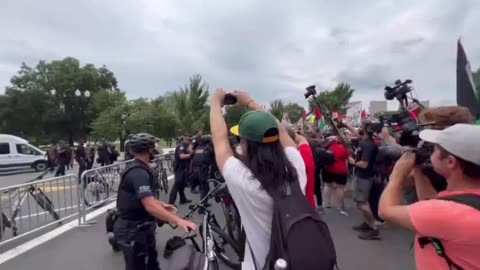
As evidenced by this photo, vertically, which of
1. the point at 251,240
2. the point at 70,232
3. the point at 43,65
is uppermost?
the point at 43,65

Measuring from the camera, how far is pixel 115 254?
5930mm

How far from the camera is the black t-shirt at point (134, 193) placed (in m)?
3.18

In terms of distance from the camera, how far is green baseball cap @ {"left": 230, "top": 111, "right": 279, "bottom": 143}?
1836 millimetres

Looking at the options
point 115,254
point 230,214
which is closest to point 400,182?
point 230,214

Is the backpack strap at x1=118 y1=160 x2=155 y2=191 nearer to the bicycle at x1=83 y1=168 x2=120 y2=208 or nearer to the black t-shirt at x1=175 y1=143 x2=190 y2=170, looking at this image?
the bicycle at x1=83 y1=168 x2=120 y2=208

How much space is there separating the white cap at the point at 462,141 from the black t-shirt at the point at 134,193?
2.20 meters

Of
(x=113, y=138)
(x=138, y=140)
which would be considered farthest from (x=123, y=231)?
(x=113, y=138)

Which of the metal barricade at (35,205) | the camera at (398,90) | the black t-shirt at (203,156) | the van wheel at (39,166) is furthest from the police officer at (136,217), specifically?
the van wheel at (39,166)

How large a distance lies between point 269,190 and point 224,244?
10.7ft

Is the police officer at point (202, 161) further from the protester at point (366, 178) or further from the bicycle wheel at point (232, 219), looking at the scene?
the protester at point (366, 178)

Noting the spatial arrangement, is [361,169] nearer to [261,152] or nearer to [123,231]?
[123,231]

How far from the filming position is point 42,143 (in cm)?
5316

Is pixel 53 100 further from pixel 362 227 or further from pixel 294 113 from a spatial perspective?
pixel 362 227

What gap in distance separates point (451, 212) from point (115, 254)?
533 cm
